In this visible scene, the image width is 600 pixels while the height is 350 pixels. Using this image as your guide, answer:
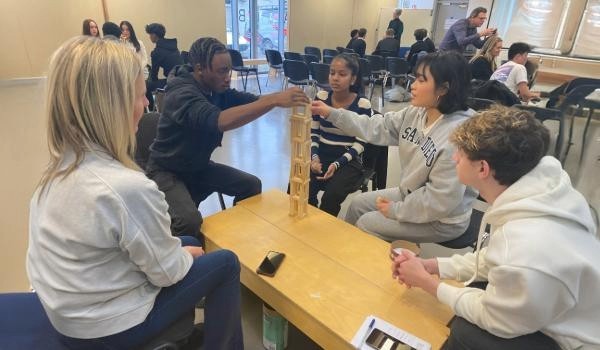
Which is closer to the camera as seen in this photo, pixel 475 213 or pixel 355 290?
pixel 355 290

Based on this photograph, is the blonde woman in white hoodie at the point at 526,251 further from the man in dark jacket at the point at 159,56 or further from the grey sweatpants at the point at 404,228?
the man in dark jacket at the point at 159,56

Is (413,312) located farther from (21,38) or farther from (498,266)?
(21,38)

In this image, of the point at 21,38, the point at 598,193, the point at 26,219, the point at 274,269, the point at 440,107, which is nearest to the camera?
the point at 274,269

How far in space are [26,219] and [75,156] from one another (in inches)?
79.4

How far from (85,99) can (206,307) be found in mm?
748

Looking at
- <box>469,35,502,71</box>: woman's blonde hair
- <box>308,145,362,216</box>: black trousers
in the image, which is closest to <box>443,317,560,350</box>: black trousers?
<box>308,145,362,216</box>: black trousers

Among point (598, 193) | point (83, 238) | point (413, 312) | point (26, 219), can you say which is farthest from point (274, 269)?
point (598, 193)

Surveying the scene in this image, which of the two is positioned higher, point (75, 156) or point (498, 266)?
point (75, 156)

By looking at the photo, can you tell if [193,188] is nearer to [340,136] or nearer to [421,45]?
[340,136]

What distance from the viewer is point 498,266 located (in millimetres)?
839

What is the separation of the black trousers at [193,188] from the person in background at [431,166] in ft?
2.34

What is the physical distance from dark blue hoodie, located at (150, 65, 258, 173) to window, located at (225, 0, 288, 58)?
7.38m

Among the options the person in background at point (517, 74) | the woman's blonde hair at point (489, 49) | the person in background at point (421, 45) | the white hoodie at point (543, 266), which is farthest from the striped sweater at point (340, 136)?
the person in background at point (421, 45)

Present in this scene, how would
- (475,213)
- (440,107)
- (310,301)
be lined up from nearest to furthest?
(310,301)
(440,107)
(475,213)
